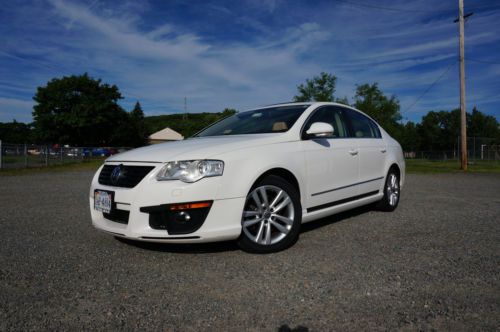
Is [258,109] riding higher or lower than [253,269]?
higher

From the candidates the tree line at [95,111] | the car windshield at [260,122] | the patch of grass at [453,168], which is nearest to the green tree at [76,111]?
the tree line at [95,111]

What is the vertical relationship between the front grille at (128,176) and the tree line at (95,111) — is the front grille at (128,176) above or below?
below

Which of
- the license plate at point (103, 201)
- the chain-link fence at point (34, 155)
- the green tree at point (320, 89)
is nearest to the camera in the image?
the license plate at point (103, 201)

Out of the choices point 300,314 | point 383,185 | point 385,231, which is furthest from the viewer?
point 383,185

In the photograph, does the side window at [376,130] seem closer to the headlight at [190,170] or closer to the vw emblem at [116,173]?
the headlight at [190,170]

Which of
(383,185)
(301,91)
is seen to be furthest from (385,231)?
(301,91)

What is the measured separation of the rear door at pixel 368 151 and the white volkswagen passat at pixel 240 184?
19cm

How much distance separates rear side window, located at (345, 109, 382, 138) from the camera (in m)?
4.86

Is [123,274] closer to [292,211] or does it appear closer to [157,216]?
[157,216]

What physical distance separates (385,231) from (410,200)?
298 cm

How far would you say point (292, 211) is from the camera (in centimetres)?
349

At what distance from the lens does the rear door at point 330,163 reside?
3799 mm

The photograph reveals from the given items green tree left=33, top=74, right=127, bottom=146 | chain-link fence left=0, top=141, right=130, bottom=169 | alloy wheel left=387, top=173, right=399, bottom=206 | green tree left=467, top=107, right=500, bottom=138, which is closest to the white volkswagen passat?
alloy wheel left=387, top=173, right=399, bottom=206

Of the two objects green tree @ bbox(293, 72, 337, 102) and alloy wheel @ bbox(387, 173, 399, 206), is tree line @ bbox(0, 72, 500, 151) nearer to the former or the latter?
green tree @ bbox(293, 72, 337, 102)
